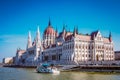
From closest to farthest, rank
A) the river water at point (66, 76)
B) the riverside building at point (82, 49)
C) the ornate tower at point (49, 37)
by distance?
the river water at point (66, 76)
the riverside building at point (82, 49)
the ornate tower at point (49, 37)

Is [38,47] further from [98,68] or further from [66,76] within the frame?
[66,76]

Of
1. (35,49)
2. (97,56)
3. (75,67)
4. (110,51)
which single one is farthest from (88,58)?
(35,49)

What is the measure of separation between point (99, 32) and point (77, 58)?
1580 cm

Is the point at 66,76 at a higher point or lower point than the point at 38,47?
lower

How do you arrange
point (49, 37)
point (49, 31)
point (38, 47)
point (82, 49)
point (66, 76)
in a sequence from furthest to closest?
point (49, 31)
point (49, 37)
point (38, 47)
point (82, 49)
point (66, 76)

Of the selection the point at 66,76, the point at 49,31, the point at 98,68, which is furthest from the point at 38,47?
the point at 66,76

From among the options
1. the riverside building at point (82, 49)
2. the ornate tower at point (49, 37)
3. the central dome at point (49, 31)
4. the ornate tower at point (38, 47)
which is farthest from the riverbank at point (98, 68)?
the central dome at point (49, 31)

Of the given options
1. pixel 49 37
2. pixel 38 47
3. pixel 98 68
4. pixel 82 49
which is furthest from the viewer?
pixel 49 37

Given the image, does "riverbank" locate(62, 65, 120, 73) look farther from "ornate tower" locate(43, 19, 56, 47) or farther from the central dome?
the central dome

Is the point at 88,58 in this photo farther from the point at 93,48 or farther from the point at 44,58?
the point at 44,58

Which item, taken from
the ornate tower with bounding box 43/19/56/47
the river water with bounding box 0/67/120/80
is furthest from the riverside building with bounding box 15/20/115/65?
the river water with bounding box 0/67/120/80

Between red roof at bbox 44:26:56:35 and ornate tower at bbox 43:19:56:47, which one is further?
red roof at bbox 44:26:56:35

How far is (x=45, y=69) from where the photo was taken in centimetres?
6025

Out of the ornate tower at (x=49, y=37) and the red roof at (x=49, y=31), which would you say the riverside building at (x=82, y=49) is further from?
the red roof at (x=49, y=31)
